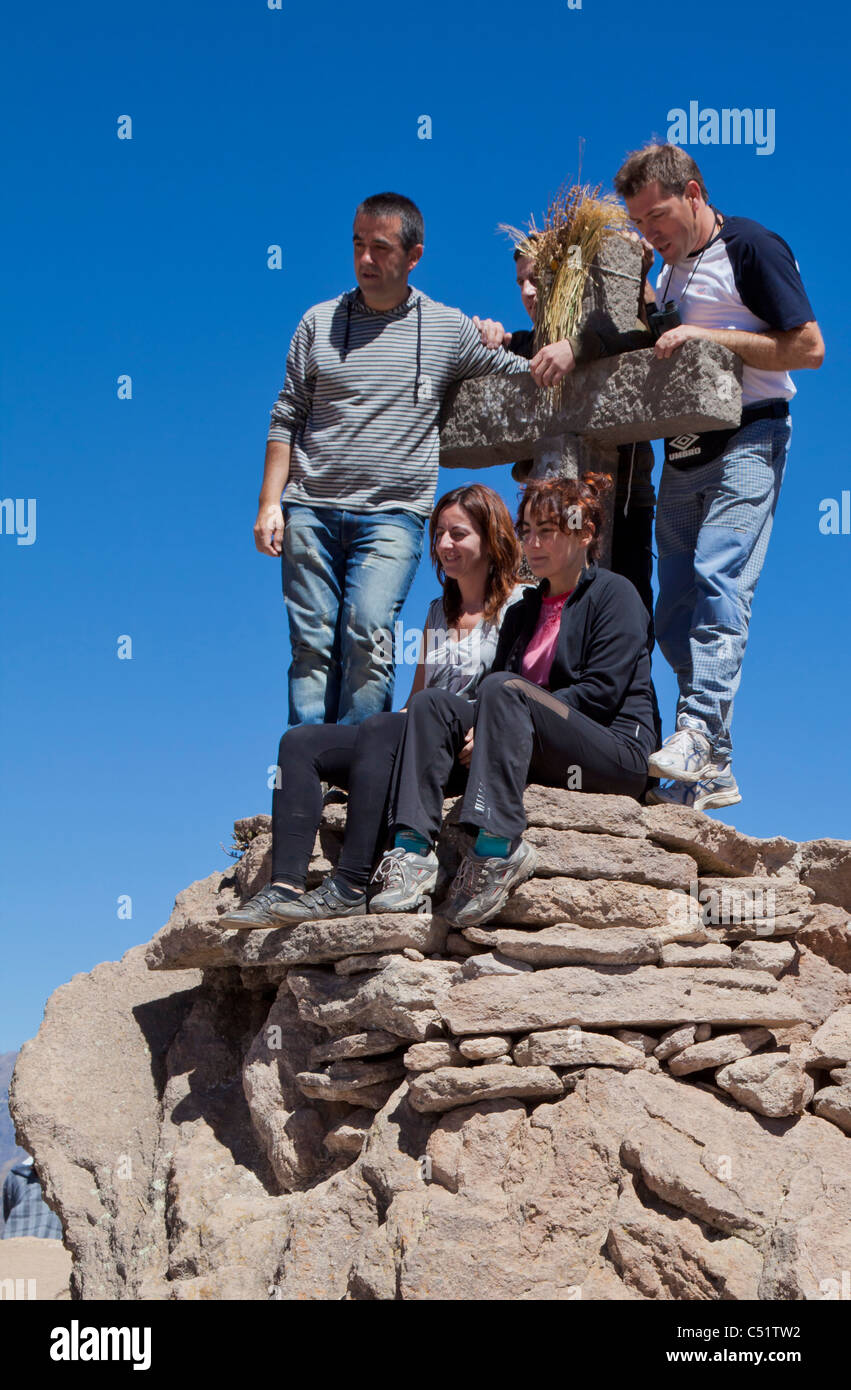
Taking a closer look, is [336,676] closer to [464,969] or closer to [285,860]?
[285,860]

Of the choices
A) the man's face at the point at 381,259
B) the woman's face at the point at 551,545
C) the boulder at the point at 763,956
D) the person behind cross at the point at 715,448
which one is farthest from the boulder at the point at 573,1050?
the man's face at the point at 381,259

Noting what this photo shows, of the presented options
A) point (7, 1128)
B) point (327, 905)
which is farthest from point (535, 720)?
point (7, 1128)

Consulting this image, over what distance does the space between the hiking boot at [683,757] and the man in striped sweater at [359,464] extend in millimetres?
1215

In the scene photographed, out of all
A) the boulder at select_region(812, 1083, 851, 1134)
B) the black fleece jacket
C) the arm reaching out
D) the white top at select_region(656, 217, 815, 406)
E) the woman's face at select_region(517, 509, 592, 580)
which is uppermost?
the white top at select_region(656, 217, 815, 406)

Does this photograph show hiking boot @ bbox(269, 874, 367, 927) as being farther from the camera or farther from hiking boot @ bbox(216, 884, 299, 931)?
the camera

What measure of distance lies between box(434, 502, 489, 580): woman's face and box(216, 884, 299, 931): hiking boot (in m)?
1.54

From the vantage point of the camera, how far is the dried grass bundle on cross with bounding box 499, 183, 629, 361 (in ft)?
21.7

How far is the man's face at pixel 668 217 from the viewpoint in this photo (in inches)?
237

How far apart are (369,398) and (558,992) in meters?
2.77

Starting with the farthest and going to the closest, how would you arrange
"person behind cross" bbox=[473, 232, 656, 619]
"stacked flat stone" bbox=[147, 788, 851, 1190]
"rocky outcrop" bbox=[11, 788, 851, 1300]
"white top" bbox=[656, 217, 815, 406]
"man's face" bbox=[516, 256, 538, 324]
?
"man's face" bbox=[516, 256, 538, 324] → "person behind cross" bbox=[473, 232, 656, 619] → "white top" bbox=[656, 217, 815, 406] → "stacked flat stone" bbox=[147, 788, 851, 1190] → "rocky outcrop" bbox=[11, 788, 851, 1300]

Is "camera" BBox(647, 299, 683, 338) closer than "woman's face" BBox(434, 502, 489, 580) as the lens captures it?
No

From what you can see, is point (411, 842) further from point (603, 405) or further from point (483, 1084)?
point (603, 405)

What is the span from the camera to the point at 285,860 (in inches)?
215

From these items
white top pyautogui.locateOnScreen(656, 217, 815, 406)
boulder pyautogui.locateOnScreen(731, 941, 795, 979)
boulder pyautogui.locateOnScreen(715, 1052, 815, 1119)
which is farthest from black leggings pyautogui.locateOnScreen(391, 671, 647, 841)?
white top pyautogui.locateOnScreen(656, 217, 815, 406)
